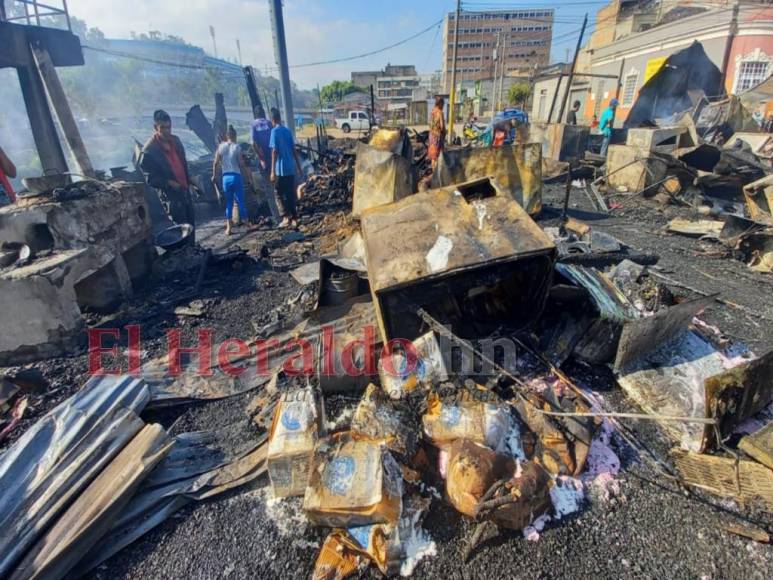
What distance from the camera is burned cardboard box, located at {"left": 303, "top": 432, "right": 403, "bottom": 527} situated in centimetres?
189

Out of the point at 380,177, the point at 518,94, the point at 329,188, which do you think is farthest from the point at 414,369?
the point at 518,94

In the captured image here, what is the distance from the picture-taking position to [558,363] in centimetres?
302

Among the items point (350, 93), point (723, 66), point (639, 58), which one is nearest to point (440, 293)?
point (723, 66)

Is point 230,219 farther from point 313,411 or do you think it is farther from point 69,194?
point 313,411

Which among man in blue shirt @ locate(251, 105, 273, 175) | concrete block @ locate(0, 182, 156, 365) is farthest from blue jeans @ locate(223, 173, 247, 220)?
concrete block @ locate(0, 182, 156, 365)

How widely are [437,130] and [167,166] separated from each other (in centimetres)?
537

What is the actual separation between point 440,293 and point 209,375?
2.11 meters

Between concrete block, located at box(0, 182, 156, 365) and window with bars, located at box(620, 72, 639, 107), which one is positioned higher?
window with bars, located at box(620, 72, 639, 107)

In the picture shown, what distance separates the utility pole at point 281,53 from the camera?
406 inches

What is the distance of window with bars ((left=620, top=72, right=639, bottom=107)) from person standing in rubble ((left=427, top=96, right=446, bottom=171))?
59.7ft

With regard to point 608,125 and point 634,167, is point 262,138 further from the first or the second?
point 608,125

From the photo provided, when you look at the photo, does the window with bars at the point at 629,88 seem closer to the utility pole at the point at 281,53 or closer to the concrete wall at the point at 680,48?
the concrete wall at the point at 680,48

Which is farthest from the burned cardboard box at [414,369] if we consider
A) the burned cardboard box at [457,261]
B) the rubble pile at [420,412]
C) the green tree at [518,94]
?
the green tree at [518,94]

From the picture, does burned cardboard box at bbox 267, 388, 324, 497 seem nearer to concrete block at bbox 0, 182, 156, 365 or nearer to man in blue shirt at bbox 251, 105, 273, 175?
concrete block at bbox 0, 182, 156, 365
